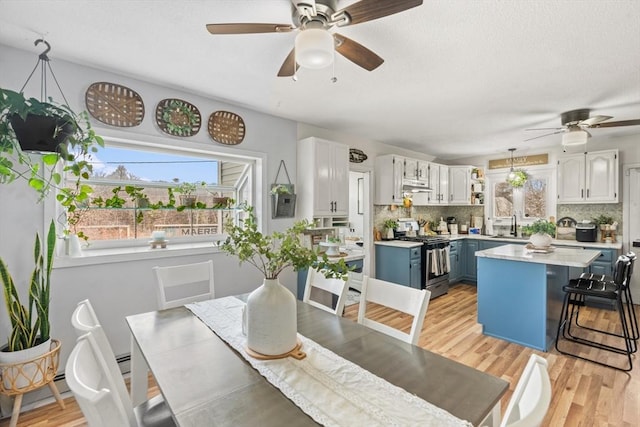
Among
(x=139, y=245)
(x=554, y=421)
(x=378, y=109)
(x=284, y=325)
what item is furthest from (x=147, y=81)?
(x=554, y=421)

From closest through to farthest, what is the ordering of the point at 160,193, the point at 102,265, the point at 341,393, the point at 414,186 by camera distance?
the point at 341,393, the point at 102,265, the point at 160,193, the point at 414,186

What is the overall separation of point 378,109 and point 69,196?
286cm

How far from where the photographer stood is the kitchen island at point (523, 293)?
2.99 meters

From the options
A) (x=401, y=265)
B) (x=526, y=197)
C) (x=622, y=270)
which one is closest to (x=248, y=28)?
(x=622, y=270)

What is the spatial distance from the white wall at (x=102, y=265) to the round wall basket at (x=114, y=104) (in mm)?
42

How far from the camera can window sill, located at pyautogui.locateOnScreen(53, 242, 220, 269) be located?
7.64 feet

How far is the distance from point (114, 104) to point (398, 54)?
2236 mm

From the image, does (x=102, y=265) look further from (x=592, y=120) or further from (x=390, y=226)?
(x=592, y=120)

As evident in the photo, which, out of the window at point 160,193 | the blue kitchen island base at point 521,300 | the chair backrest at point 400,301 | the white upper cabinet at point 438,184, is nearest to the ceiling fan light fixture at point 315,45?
the chair backrest at point 400,301

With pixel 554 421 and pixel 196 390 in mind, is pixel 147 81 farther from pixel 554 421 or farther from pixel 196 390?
pixel 554 421

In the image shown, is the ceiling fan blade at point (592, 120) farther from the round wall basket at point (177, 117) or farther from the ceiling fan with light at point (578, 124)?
the round wall basket at point (177, 117)

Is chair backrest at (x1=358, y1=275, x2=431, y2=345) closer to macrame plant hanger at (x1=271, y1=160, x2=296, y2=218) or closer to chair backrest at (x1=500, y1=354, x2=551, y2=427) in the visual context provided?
chair backrest at (x1=500, y1=354, x2=551, y2=427)

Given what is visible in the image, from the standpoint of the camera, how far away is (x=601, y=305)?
433cm

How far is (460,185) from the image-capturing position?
5.89 metres
